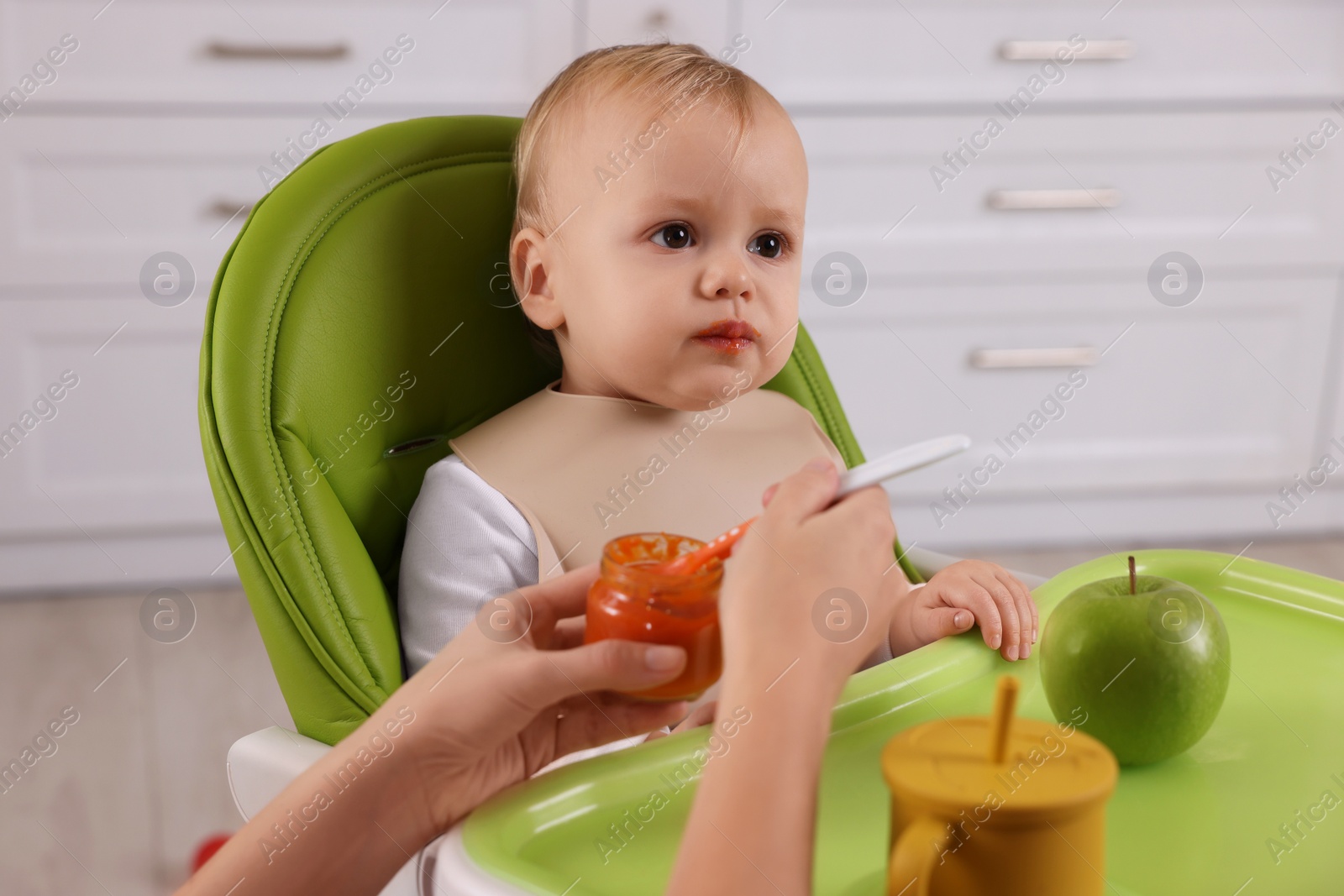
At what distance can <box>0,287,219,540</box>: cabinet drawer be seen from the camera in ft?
6.14

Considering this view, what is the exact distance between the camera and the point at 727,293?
89 cm

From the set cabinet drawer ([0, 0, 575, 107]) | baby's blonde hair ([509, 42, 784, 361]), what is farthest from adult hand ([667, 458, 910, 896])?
cabinet drawer ([0, 0, 575, 107])

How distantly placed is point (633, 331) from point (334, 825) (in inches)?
16.8

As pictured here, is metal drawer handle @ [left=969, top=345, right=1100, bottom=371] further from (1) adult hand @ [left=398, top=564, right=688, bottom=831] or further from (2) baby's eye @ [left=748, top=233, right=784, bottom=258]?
(1) adult hand @ [left=398, top=564, right=688, bottom=831]

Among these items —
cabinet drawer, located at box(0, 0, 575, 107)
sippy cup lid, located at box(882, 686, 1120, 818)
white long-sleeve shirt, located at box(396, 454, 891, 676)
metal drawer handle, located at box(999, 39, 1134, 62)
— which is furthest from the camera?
metal drawer handle, located at box(999, 39, 1134, 62)

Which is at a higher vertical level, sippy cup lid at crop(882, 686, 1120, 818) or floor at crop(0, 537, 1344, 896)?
sippy cup lid at crop(882, 686, 1120, 818)

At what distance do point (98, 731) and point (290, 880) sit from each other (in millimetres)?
1174

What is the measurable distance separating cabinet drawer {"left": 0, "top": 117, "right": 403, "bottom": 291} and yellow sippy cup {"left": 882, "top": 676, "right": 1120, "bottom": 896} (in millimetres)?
1596

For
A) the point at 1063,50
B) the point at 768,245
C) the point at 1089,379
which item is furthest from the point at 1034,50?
the point at 768,245

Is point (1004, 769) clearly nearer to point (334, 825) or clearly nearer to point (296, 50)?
point (334, 825)

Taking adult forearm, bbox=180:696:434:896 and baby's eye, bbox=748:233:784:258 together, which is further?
baby's eye, bbox=748:233:784:258

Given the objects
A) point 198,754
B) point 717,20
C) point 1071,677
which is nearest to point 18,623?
point 198,754

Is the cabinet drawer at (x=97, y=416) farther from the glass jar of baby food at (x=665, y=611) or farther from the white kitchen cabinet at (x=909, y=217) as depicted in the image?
the glass jar of baby food at (x=665, y=611)

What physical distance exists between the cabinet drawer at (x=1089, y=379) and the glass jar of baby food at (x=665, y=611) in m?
1.48
